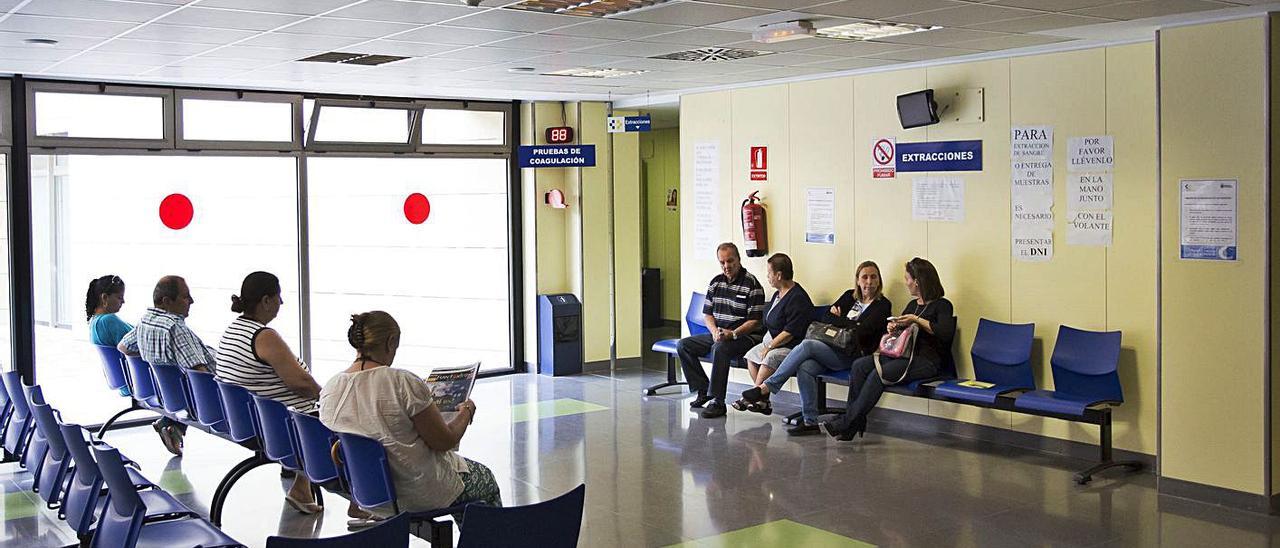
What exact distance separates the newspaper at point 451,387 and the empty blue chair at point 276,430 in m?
0.89

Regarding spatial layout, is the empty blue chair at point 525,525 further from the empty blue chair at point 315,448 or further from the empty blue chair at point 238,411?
the empty blue chair at point 238,411

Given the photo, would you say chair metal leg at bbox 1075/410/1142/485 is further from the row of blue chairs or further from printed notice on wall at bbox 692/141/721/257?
the row of blue chairs

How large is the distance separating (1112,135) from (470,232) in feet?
20.2

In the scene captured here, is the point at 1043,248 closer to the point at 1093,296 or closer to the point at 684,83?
the point at 1093,296

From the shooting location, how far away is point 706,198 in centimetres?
1050

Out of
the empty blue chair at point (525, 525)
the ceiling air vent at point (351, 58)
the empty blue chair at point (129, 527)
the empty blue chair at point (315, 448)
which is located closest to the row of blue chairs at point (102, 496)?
the empty blue chair at point (129, 527)

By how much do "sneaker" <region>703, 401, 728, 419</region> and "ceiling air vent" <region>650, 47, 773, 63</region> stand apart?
8.44 ft

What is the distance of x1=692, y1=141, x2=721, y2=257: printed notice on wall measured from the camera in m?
10.4

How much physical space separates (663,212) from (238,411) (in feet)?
30.9

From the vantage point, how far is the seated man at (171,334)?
6.99 meters

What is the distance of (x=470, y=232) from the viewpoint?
11.8 meters

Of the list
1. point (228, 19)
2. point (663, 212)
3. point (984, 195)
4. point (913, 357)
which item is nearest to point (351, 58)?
point (228, 19)

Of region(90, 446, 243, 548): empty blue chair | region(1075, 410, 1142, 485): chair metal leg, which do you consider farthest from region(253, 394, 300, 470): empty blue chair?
region(1075, 410, 1142, 485): chair metal leg

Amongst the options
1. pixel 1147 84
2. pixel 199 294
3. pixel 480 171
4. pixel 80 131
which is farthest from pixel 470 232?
pixel 1147 84
